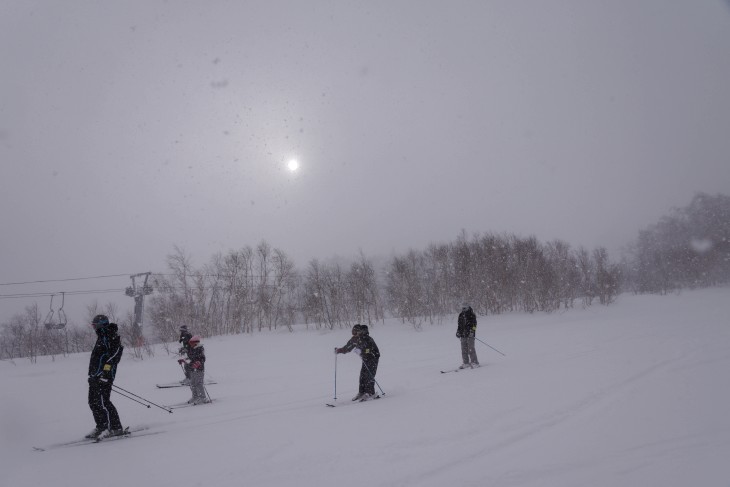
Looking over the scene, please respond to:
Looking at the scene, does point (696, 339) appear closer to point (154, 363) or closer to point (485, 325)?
point (485, 325)

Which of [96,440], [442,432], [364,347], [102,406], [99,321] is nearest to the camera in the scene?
[442,432]

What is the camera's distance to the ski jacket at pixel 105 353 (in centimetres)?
650

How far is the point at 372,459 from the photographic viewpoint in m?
4.32

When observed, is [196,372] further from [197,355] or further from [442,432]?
[442,432]

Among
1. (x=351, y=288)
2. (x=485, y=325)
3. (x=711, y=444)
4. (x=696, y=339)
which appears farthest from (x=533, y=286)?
(x=711, y=444)

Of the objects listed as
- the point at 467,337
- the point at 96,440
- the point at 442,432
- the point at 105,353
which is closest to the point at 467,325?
the point at 467,337

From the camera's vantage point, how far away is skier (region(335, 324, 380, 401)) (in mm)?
8023

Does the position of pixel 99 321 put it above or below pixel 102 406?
above

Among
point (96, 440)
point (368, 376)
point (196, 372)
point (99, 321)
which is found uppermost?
point (99, 321)

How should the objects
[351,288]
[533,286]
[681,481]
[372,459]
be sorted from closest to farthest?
1. [681,481]
2. [372,459]
3. [533,286]
4. [351,288]

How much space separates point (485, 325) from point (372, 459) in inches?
1076

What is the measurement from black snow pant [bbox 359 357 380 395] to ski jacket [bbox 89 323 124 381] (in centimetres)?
456

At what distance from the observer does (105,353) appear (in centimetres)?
662

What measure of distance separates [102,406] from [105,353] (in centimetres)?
87
